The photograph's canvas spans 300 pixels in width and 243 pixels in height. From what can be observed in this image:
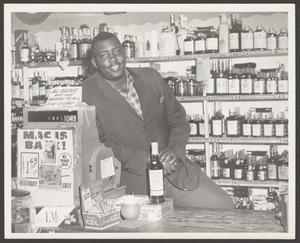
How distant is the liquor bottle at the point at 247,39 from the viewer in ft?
11.0

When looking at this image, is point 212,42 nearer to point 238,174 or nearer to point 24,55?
point 238,174

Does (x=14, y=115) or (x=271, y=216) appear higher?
(x=14, y=115)

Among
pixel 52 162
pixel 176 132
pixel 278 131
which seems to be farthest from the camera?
pixel 278 131

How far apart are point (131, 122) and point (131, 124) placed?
1cm

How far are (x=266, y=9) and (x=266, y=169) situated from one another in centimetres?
143

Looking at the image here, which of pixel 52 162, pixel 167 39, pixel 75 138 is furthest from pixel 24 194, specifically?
pixel 167 39

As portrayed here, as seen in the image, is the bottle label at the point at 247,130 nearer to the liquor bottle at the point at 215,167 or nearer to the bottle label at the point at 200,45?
the liquor bottle at the point at 215,167

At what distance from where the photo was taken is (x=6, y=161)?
2.45 meters

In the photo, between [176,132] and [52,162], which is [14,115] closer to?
[52,162]

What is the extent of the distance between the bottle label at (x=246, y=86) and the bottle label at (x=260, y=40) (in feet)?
0.87

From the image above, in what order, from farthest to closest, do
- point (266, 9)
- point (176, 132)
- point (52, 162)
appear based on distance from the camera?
point (176, 132) < point (266, 9) < point (52, 162)

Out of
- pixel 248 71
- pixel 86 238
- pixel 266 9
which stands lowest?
pixel 86 238

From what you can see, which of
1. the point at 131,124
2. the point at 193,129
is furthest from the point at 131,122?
the point at 193,129

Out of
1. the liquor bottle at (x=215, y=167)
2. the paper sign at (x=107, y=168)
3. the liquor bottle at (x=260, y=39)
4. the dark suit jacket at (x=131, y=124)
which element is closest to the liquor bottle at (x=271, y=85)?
the liquor bottle at (x=260, y=39)
